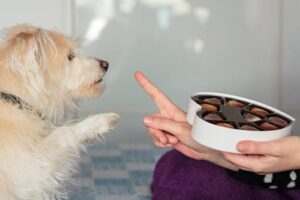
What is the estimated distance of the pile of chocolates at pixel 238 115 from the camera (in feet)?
2.92

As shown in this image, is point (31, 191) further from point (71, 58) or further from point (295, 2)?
point (295, 2)

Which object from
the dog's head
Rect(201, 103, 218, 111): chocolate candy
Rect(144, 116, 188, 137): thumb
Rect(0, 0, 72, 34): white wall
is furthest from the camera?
Rect(0, 0, 72, 34): white wall

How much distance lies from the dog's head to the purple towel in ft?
0.90

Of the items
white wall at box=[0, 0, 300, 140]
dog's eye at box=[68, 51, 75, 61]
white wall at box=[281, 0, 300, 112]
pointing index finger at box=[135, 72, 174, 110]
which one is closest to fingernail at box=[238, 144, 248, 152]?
pointing index finger at box=[135, 72, 174, 110]

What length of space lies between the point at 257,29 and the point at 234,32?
0.34ft

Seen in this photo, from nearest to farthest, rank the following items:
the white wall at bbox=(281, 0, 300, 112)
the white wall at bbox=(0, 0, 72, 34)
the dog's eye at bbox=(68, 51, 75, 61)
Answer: the dog's eye at bbox=(68, 51, 75, 61), the white wall at bbox=(0, 0, 72, 34), the white wall at bbox=(281, 0, 300, 112)

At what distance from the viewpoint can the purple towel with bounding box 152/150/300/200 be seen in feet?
4.16

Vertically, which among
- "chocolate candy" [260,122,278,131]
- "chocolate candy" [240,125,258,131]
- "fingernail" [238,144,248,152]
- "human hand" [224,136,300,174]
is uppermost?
"chocolate candy" [240,125,258,131]

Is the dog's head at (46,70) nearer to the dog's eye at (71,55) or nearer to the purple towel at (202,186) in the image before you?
the dog's eye at (71,55)

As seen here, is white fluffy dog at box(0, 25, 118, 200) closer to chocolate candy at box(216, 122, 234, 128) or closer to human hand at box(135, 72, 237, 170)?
human hand at box(135, 72, 237, 170)

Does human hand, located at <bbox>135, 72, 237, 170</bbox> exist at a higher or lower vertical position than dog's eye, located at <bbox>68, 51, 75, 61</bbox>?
lower

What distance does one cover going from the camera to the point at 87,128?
126cm

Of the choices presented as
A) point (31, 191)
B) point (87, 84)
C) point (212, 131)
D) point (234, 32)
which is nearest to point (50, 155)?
point (31, 191)

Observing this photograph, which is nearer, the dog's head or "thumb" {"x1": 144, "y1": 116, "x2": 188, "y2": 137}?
"thumb" {"x1": 144, "y1": 116, "x2": 188, "y2": 137}
